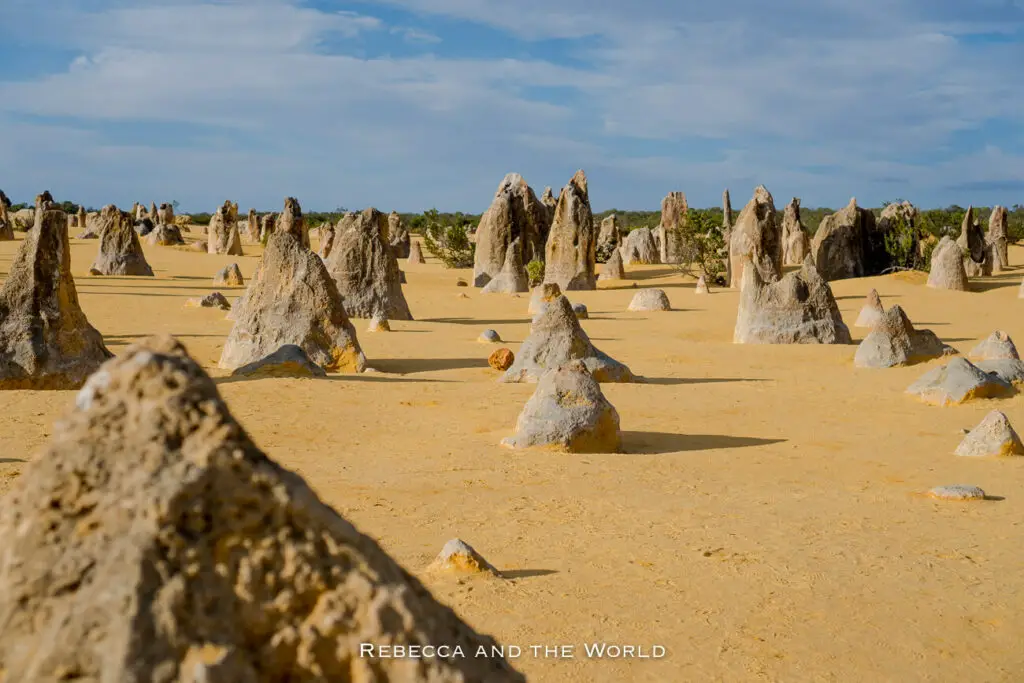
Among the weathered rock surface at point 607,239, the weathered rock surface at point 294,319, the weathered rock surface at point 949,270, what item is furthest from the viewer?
the weathered rock surface at point 607,239

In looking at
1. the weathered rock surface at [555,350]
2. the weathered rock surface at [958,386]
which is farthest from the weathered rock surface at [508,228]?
the weathered rock surface at [958,386]

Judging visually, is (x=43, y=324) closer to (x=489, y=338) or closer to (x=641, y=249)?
(x=489, y=338)

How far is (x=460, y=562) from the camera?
446 cm

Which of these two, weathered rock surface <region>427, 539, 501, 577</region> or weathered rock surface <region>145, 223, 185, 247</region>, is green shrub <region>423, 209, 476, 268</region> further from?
weathered rock surface <region>427, 539, 501, 577</region>

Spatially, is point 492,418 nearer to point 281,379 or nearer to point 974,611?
point 281,379

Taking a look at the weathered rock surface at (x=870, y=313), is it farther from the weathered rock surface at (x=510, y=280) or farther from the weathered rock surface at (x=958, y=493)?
the weathered rock surface at (x=958, y=493)

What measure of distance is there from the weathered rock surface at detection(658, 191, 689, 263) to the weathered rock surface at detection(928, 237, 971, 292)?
6309 millimetres

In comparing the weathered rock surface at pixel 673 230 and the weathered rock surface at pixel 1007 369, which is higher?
the weathered rock surface at pixel 673 230

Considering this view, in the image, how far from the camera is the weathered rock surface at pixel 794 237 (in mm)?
33594

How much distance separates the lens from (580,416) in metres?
7.27

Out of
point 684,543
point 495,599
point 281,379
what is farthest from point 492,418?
point 495,599

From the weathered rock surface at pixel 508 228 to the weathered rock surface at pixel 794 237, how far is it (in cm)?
812

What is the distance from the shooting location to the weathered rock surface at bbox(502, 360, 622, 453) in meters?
7.25

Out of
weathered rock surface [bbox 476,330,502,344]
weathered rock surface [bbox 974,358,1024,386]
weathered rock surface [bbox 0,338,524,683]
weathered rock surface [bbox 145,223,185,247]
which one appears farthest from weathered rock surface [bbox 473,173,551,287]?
weathered rock surface [bbox 0,338,524,683]
